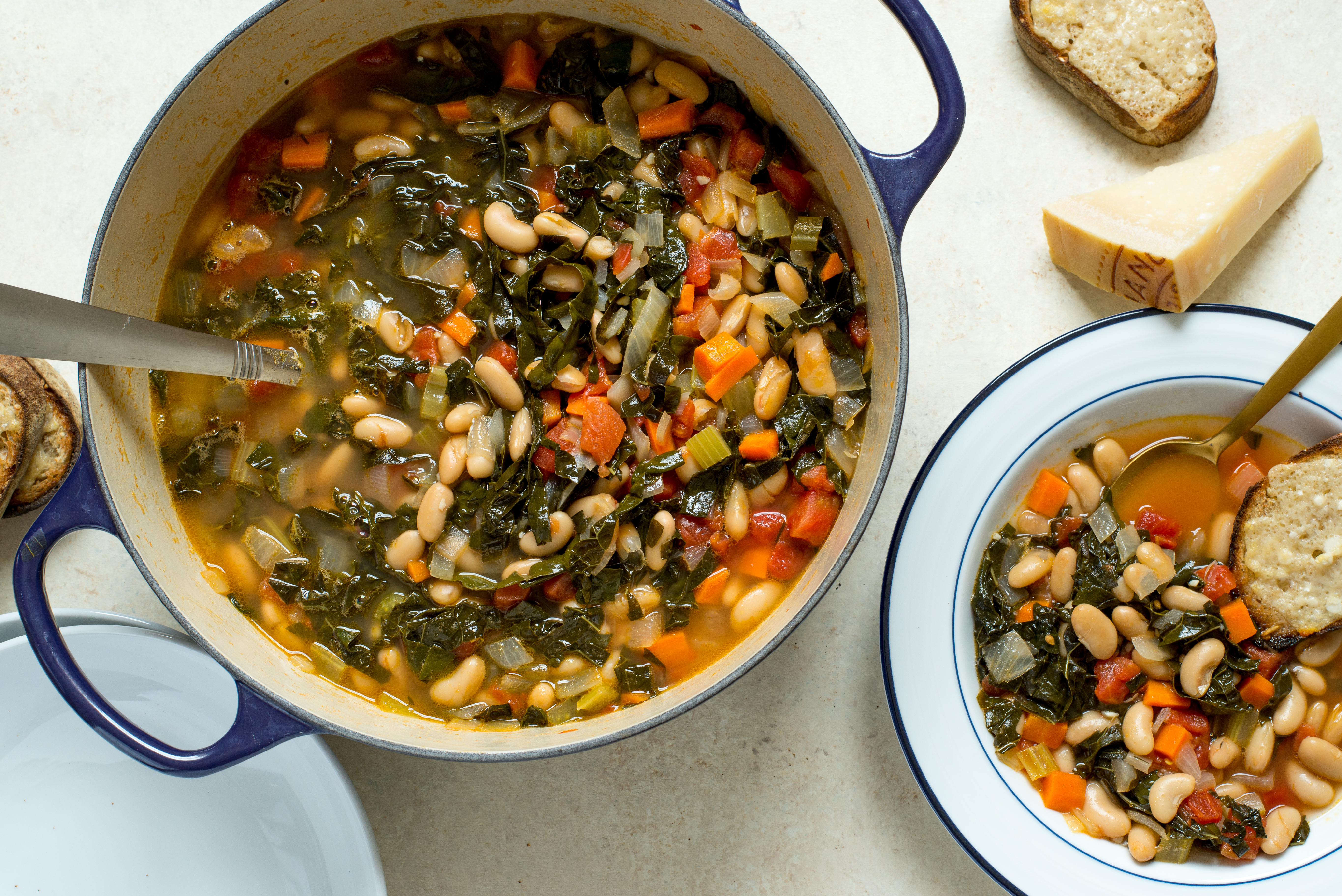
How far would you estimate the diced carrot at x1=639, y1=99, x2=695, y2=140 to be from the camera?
99.3 inches

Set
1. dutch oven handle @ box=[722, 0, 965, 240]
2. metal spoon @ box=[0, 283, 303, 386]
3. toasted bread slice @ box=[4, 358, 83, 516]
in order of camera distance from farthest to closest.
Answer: toasted bread slice @ box=[4, 358, 83, 516] < dutch oven handle @ box=[722, 0, 965, 240] < metal spoon @ box=[0, 283, 303, 386]

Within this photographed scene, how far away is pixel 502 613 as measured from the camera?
8.29 feet

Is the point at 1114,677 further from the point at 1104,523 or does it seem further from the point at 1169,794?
the point at 1104,523

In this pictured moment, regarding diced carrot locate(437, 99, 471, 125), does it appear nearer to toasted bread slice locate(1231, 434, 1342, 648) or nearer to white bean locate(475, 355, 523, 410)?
white bean locate(475, 355, 523, 410)

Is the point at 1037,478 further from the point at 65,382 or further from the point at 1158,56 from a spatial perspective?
the point at 65,382

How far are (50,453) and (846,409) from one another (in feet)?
7.81

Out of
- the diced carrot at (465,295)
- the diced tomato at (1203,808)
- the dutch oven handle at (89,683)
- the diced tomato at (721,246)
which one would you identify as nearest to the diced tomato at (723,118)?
the diced tomato at (721,246)

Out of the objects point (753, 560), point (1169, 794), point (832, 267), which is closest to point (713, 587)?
point (753, 560)

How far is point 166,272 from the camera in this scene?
252 centimetres

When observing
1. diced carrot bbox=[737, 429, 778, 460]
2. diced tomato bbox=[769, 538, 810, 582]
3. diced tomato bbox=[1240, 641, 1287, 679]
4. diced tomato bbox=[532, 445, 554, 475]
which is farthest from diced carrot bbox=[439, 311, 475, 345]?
diced tomato bbox=[1240, 641, 1287, 679]

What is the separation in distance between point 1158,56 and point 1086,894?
250 centimetres

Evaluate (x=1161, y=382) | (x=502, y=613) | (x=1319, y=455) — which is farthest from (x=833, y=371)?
(x=1319, y=455)

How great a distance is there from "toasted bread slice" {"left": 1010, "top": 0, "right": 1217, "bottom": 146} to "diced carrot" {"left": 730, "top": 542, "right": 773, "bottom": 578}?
1734 millimetres

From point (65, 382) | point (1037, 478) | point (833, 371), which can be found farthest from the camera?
point (65, 382)
